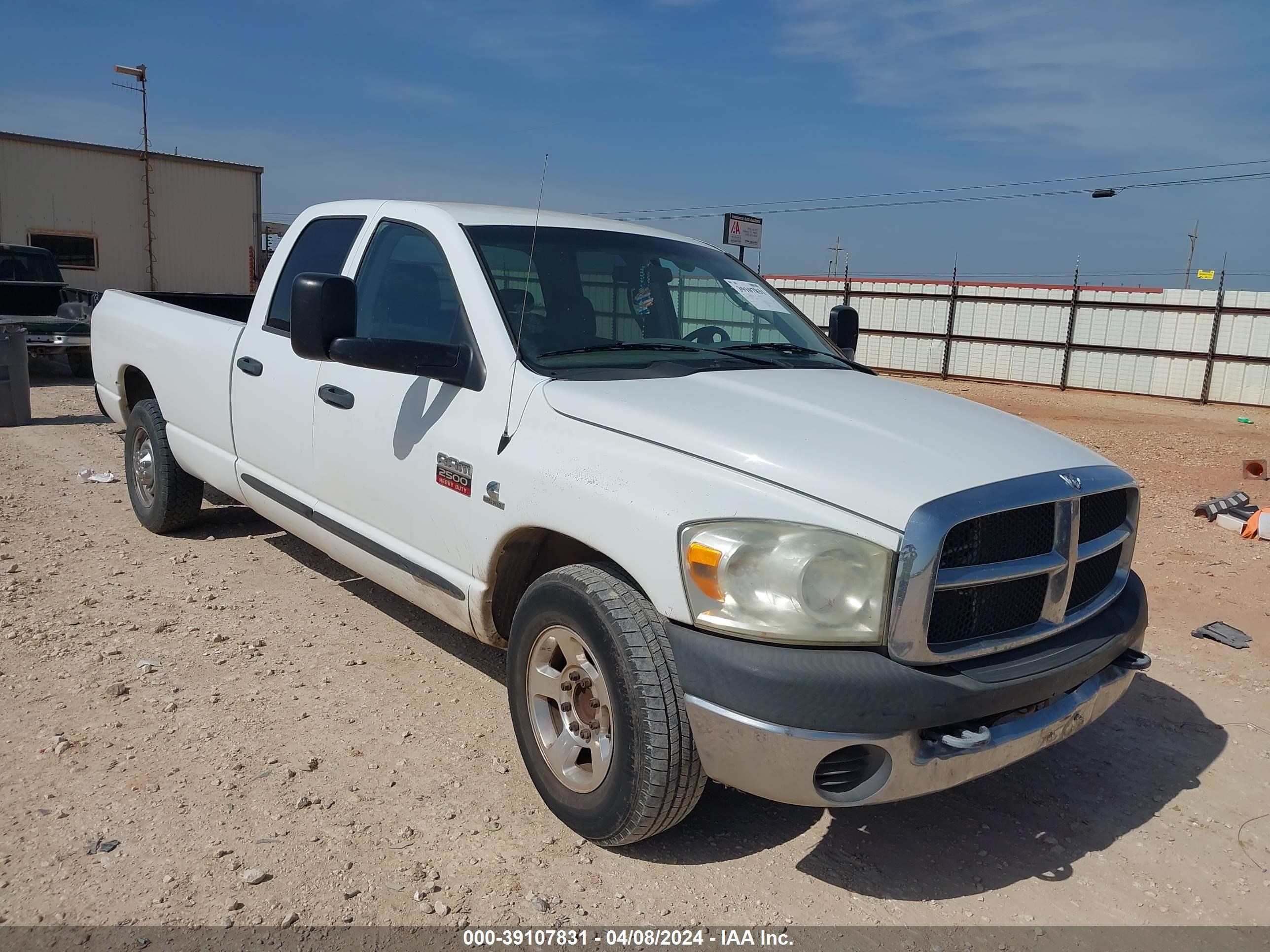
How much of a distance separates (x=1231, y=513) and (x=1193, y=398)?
1401 centimetres

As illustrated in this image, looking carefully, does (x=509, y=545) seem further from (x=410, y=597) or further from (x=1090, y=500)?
(x=1090, y=500)

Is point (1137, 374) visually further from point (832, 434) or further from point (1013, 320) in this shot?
point (832, 434)

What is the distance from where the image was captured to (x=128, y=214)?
2195cm

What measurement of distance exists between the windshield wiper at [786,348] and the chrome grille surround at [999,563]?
1288 mm

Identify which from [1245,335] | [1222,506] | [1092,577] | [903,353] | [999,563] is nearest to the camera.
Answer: [999,563]

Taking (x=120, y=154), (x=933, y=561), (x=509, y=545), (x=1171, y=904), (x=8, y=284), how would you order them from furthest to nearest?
1. (x=120, y=154)
2. (x=8, y=284)
3. (x=509, y=545)
4. (x=1171, y=904)
5. (x=933, y=561)

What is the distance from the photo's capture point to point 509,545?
3189 mm

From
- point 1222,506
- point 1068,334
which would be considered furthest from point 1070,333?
point 1222,506

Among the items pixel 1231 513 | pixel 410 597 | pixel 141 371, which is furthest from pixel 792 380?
pixel 1231 513

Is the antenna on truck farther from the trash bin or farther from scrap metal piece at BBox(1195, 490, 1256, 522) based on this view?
the trash bin

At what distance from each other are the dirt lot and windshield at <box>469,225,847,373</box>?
146 cm

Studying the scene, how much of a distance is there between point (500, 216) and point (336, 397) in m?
0.98

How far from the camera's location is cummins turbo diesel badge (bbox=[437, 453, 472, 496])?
322 centimetres

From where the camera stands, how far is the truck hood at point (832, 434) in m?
2.48
